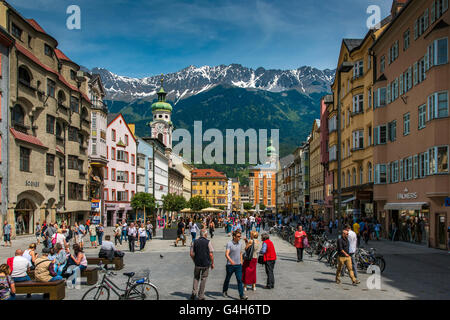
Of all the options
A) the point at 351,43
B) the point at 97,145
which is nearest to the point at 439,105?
the point at 351,43

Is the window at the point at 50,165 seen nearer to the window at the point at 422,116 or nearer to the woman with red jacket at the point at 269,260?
the window at the point at 422,116

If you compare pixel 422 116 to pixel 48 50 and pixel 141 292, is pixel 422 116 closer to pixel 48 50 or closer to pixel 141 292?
pixel 141 292

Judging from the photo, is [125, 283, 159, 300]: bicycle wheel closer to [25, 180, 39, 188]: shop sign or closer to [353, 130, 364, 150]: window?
[25, 180, 39, 188]: shop sign

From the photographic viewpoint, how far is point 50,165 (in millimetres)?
43469

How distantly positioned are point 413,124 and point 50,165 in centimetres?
3101

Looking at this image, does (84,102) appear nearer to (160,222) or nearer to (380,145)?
(160,222)

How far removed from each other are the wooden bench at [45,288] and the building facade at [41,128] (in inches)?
978

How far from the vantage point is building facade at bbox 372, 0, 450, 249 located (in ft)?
88.2

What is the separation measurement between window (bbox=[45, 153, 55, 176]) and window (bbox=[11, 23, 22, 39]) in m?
10.7

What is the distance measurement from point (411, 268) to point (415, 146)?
13.6 metres

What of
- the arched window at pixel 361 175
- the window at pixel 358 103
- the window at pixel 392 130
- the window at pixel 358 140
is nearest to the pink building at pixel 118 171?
the arched window at pixel 361 175

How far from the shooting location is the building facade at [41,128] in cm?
3653
